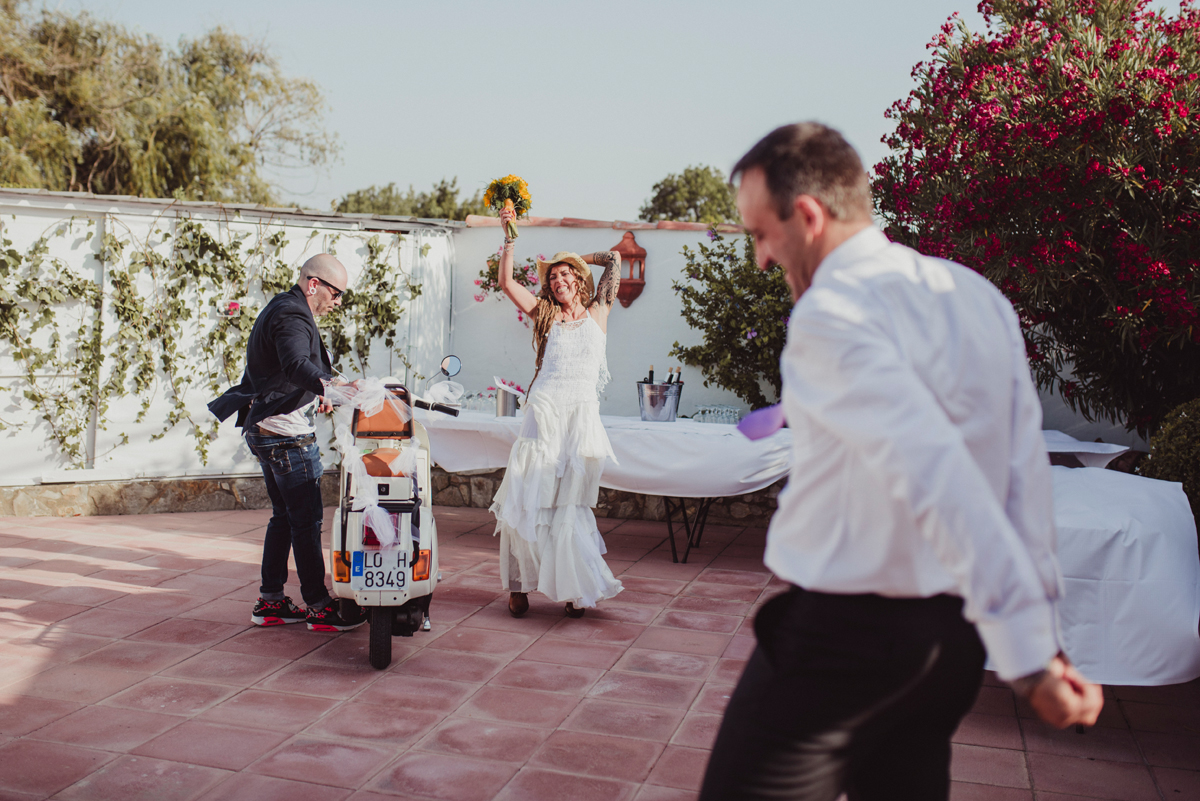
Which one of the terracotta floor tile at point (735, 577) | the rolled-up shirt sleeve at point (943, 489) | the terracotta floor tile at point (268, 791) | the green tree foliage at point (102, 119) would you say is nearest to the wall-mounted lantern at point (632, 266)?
the terracotta floor tile at point (735, 577)

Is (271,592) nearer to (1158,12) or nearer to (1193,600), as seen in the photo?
(1193,600)

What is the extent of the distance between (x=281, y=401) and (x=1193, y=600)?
372 cm

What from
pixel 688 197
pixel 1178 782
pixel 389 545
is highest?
pixel 688 197

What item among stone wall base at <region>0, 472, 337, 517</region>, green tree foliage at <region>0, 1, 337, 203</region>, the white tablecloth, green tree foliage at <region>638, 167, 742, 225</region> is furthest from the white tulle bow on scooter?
green tree foliage at <region>638, 167, 742, 225</region>

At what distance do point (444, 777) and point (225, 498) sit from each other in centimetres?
520

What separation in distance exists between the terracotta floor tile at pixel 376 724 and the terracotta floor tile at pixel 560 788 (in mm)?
494

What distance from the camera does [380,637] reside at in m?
3.97

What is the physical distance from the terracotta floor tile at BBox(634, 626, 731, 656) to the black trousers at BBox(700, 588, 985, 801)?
303 cm

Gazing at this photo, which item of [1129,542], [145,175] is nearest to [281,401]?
[1129,542]

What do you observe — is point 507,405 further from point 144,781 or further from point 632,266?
point 144,781

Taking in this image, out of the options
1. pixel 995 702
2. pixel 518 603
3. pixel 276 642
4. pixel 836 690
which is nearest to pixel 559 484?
pixel 518 603

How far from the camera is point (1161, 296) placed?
4500 mm

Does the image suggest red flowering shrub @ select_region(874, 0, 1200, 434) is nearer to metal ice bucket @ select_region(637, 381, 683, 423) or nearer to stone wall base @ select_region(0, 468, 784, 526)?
metal ice bucket @ select_region(637, 381, 683, 423)

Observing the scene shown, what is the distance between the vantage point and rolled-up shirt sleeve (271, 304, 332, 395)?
4.07 metres
